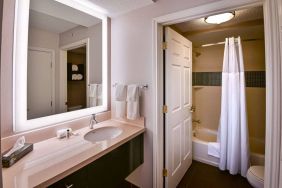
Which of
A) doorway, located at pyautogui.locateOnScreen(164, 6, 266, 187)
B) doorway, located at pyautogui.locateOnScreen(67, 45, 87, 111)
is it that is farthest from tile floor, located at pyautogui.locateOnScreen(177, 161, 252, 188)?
doorway, located at pyautogui.locateOnScreen(67, 45, 87, 111)

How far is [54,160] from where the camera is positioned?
100cm

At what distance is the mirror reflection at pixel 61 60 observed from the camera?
132 cm

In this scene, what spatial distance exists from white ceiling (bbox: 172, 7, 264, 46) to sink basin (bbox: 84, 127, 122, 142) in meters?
1.71

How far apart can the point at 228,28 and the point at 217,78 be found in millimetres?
1047

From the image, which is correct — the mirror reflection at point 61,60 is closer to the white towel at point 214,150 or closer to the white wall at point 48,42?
the white wall at point 48,42

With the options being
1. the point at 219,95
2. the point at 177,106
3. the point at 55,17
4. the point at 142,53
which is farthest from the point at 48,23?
the point at 219,95

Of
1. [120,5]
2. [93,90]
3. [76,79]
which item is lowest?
[93,90]

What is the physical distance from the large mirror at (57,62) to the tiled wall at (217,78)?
2161 millimetres

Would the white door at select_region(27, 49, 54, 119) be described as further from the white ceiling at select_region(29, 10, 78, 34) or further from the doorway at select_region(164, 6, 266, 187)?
the doorway at select_region(164, 6, 266, 187)

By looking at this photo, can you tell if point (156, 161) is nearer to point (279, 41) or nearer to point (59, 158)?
point (59, 158)

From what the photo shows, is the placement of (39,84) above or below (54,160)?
above

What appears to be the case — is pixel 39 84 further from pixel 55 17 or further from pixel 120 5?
pixel 120 5

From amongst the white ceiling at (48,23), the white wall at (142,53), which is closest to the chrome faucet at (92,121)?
the white wall at (142,53)

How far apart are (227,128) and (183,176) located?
95cm
